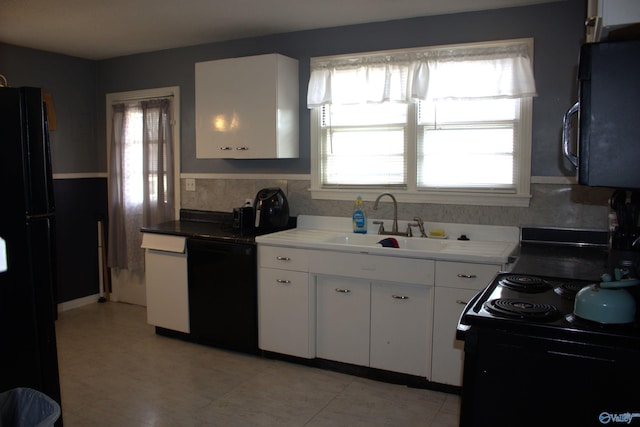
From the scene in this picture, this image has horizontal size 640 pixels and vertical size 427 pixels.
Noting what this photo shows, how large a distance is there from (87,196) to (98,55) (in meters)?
1.33

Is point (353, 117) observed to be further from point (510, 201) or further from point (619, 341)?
point (619, 341)

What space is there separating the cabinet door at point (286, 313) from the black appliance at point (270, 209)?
0.43m

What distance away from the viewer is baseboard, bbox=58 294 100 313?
498 centimetres

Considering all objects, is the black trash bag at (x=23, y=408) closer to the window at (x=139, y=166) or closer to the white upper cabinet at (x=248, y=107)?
the white upper cabinet at (x=248, y=107)

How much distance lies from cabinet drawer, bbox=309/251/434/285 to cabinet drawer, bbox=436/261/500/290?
64 mm

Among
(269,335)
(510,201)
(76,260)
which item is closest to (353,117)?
(510,201)

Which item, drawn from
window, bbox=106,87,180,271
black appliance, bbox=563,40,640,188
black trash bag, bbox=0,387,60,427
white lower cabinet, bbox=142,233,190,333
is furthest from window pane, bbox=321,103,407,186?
black trash bag, bbox=0,387,60,427

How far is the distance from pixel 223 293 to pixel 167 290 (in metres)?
0.57

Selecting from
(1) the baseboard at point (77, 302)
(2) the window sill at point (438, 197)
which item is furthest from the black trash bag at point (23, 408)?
(1) the baseboard at point (77, 302)

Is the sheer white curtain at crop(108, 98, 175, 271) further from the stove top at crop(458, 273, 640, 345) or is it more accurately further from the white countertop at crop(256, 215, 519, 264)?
the stove top at crop(458, 273, 640, 345)

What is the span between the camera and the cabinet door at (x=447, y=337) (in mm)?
3100

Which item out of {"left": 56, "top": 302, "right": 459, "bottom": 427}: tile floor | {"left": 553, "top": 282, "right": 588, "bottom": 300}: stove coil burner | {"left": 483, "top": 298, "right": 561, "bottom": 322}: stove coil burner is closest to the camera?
{"left": 483, "top": 298, "right": 561, "bottom": 322}: stove coil burner

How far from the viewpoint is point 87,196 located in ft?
17.0

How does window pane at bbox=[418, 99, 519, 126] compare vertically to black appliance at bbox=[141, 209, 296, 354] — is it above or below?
above
